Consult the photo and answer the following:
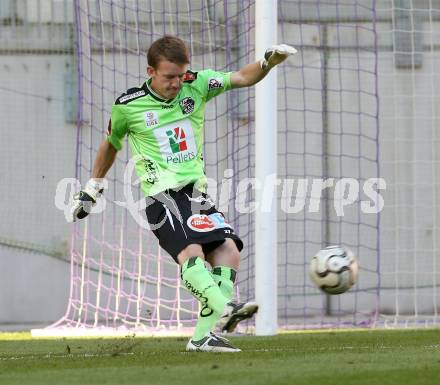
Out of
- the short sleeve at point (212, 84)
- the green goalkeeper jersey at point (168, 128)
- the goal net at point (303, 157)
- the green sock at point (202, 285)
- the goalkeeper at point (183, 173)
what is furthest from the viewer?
the goal net at point (303, 157)

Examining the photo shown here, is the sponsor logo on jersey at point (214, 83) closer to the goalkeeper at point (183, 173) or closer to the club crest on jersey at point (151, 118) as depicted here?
the goalkeeper at point (183, 173)

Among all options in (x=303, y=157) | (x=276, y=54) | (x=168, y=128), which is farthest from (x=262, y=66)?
(x=303, y=157)

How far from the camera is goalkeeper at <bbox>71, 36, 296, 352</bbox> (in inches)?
233

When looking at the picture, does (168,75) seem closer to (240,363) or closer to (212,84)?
(212,84)

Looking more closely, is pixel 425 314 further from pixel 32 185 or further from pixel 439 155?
pixel 32 185

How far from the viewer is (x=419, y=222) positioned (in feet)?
37.2

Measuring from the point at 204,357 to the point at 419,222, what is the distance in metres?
6.15

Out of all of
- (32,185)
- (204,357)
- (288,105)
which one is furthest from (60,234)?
(204,357)

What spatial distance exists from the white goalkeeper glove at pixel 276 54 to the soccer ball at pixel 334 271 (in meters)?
1.14

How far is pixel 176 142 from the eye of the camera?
6242 mm

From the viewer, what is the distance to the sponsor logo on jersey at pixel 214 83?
6402 millimetres

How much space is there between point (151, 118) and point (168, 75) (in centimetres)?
31

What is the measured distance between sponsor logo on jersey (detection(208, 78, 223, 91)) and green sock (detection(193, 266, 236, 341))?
1097mm

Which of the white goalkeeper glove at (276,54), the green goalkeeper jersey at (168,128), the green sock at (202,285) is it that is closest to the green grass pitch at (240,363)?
the green sock at (202,285)
